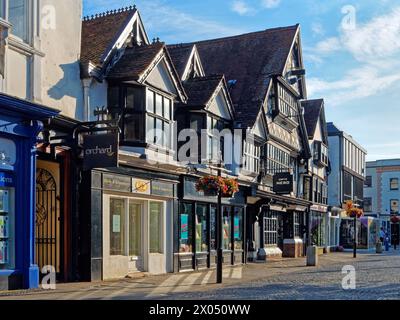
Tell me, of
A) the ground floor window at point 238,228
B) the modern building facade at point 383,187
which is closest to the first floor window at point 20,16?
the ground floor window at point 238,228

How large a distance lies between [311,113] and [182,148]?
22.5 meters

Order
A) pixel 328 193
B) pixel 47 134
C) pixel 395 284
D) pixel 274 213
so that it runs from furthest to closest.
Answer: pixel 328 193
pixel 274 213
pixel 395 284
pixel 47 134

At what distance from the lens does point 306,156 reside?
1518 inches

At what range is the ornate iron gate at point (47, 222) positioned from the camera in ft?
54.7

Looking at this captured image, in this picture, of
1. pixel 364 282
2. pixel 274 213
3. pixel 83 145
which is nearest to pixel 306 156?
pixel 274 213

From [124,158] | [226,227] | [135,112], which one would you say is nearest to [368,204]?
[226,227]

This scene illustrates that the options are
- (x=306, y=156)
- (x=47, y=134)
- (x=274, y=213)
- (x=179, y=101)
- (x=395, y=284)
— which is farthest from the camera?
(x=306, y=156)

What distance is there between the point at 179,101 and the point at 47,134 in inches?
276

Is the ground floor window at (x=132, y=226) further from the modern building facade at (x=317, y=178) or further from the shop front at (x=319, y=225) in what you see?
the shop front at (x=319, y=225)

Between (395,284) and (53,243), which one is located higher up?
(53,243)

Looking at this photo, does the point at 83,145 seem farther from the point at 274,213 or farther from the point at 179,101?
the point at 274,213

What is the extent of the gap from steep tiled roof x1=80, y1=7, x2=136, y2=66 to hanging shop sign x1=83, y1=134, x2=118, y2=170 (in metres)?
3.00

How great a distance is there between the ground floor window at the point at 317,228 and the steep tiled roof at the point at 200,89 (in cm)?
1900
